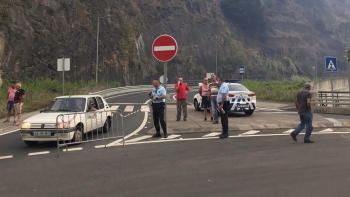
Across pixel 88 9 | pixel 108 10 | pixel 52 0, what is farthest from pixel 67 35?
pixel 108 10

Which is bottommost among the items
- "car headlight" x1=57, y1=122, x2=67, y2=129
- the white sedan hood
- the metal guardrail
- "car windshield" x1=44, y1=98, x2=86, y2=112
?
"car headlight" x1=57, y1=122, x2=67, y2=129

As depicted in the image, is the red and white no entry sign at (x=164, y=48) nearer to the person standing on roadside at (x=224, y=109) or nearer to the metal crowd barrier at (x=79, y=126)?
the person standing on roadside at (x=224, y=109)

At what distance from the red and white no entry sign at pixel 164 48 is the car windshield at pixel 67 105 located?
8.46ft

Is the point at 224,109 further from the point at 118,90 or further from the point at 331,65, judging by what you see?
the point at 118,90

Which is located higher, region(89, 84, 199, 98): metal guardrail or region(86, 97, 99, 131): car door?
region(89, 84, 199, 98): metal guardrail

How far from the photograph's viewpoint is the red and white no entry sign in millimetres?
11234

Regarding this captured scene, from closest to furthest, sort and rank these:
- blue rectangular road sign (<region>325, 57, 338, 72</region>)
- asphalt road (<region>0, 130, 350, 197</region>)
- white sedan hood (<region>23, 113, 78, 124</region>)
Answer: asphalt road (<region>0, 130, 350, 197</region>)
white sedan hood (<region>23, 113, 78, 124</region>)
blue rectangular road sign (<region>325, 57, 338, 72</region>)

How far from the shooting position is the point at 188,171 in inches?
279

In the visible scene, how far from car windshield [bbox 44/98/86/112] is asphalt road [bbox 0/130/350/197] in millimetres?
2180

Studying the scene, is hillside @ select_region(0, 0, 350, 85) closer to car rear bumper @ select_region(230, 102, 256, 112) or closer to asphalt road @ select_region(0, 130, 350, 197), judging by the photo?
car rear bumper @ select_region(230, 102, 256, 112)

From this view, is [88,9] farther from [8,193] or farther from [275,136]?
[8,193]

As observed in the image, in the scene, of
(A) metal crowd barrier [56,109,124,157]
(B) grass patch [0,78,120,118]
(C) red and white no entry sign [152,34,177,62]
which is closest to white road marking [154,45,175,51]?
(C) red and white no entry sign [152,34,177,62]

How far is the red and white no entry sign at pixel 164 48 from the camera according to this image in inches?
442

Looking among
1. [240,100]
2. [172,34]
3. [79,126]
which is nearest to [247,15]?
[172,34]
